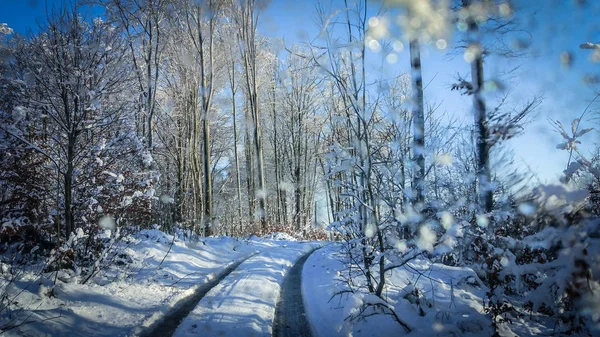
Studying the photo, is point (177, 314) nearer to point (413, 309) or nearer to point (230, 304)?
point (230, 304)

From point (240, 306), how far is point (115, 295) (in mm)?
2235

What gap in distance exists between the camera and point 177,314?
4.50m

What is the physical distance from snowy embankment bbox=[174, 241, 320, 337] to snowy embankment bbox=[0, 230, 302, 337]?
0.18 m

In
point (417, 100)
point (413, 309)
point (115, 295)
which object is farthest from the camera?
point (417, 100)

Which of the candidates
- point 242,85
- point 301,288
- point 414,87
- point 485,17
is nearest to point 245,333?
point 301,288

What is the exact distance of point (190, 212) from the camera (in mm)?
13414

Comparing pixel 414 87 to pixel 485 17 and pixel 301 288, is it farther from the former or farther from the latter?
pixel 301 288

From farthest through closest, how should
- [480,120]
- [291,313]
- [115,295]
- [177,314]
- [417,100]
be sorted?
[417,100] < [480,120] < [115,295] < [291,313] < [177,314]

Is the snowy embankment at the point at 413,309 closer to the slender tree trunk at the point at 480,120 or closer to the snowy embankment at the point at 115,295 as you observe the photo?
the snowy embankment at the point at 115,295

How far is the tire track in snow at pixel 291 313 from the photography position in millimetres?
3943

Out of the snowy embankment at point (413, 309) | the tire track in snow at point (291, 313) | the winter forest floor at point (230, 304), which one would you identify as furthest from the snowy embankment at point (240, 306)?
the snowy embankment at point (413, 309)

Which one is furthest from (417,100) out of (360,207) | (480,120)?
(360,207)

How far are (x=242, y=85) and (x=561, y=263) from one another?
1929 cm

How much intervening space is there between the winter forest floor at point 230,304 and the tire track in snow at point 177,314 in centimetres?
1
